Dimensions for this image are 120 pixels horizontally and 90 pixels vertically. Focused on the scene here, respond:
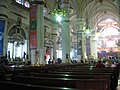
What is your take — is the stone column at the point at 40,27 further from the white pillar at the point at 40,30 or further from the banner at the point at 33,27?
the banner at the point at 33,27

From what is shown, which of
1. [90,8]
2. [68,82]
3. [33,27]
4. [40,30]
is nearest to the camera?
[68,82]

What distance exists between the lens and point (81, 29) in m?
30.3

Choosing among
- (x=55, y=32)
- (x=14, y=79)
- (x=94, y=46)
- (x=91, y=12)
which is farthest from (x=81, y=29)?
(x=14, y=79)

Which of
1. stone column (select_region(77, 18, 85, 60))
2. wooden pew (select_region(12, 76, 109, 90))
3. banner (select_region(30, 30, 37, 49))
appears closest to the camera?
wooden pew (select_region(12, 76, 109, 90))

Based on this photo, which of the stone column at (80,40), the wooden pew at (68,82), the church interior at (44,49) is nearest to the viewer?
the wooden pew at (68,82)

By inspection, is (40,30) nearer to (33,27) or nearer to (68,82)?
(33,27)

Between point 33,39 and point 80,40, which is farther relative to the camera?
point 80,40

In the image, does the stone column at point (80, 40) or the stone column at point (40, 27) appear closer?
the stone column at point (40, 27)

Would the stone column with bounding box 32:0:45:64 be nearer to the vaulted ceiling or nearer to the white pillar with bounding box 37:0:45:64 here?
the white pillar with bounding box 37:0:45:64

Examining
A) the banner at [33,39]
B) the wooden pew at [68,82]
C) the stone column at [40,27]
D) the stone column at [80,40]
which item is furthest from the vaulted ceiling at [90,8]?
the wooden pew at [68,82]

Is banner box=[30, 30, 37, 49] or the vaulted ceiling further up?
the vaulted ceiling

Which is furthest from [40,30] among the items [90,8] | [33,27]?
[90,8]

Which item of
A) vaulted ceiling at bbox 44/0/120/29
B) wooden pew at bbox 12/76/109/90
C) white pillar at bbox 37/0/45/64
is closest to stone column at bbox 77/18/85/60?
vaulted ceiling at bbox 44/0/120/29

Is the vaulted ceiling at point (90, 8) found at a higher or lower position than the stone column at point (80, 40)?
higher
